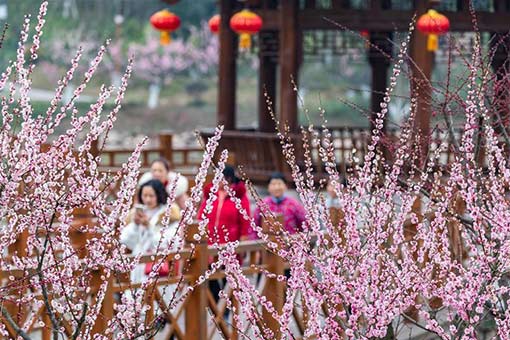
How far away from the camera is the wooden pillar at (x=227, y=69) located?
1934 centimetres

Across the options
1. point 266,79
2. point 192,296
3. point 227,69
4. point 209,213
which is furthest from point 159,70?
point 192,296

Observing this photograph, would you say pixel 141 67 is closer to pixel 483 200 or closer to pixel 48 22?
pixel 48 22

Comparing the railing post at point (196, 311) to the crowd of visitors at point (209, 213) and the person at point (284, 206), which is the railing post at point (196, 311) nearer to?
the crowd of visitors at point (209, 213)

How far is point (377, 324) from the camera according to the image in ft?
16.4

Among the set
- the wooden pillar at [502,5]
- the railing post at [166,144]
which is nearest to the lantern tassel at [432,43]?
the wooden pillar at [502,5]

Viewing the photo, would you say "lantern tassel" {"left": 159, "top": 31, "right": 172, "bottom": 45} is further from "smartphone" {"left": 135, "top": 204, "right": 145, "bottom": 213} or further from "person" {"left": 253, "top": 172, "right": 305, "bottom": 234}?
"smartphone" {"left": 135, "top": 204, "right": 145, "bottom": 213}

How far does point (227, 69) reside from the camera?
1956 centimetres

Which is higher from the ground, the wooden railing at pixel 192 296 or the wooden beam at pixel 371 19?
the wooden beam at pixel 371 19

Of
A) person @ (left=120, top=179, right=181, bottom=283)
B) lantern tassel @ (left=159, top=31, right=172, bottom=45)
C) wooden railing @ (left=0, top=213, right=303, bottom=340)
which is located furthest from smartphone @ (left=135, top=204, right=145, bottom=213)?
lantern tassel @ (left=159, top=31, right=172, bottom=45)

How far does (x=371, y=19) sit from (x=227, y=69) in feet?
7.95

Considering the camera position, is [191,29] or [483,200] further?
[191,29]

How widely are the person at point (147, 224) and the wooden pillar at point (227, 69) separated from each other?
10.5m

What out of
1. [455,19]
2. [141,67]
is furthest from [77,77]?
[455,19]

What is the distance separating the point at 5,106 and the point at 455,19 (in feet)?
43.9
